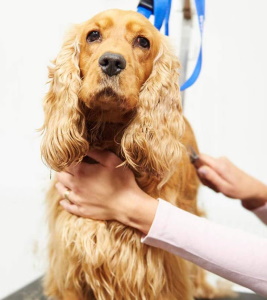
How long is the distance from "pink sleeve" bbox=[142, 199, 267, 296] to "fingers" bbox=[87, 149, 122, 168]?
146mm

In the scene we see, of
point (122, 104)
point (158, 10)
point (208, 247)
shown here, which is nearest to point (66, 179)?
point (122, 104)

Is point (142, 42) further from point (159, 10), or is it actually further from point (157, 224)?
point (157, 224)

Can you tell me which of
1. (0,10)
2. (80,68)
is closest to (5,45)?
(0,10)

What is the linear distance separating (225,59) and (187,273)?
3.48 ft

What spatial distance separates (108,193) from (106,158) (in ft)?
0.28

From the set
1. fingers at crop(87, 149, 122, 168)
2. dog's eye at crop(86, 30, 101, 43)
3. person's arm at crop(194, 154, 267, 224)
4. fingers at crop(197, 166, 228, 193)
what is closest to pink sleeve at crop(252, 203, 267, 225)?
person's arm at crop(194, 154, 267, 224)

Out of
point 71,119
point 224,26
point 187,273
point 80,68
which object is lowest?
point 187,273

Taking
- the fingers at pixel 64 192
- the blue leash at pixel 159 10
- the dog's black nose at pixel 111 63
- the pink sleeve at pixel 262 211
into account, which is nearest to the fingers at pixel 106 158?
the fingers at pixel 64 192

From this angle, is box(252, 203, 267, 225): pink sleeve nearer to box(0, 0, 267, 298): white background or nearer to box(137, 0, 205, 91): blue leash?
box(0, 0, 267, 298): white background

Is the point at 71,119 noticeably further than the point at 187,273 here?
No

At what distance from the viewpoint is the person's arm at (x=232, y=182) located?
5.03 ft

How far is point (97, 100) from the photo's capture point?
3.16 ft

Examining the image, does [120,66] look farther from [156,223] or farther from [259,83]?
[259,83]

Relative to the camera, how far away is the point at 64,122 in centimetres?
105
